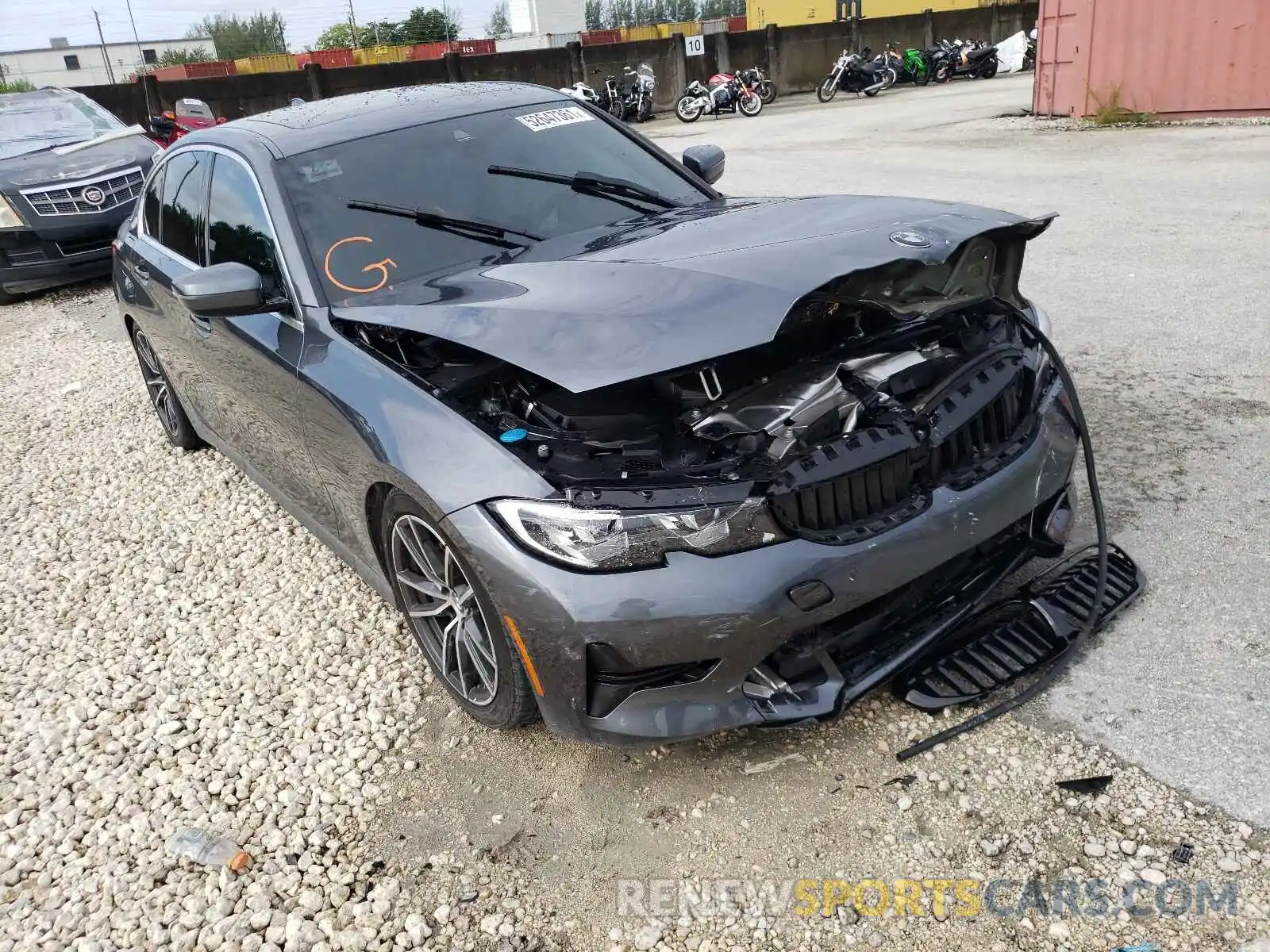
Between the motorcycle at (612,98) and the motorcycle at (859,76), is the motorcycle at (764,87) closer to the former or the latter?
the motorcycle at (859,76)

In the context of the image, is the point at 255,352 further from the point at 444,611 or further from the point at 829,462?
the point at 829,462

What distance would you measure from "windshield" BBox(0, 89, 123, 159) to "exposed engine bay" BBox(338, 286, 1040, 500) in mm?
9336

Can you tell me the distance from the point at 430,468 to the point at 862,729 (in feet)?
4.43

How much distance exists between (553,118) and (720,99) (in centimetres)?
2016

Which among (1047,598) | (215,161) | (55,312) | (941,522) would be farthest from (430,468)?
(55,312)

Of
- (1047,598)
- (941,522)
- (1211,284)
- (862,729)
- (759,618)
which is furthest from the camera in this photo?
(1211,284)

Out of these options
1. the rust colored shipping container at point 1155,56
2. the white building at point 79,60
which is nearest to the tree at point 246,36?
the white building at point 79,60

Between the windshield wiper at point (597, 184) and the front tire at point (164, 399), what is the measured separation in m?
2.56

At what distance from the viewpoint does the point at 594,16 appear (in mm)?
88875

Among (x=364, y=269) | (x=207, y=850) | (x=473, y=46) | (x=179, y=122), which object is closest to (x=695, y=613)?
(x=207, y=850)

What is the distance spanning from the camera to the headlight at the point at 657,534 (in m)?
2.17

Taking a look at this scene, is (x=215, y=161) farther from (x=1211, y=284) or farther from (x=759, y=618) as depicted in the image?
(x=1211, y=284)

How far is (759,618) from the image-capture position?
7.08 feet

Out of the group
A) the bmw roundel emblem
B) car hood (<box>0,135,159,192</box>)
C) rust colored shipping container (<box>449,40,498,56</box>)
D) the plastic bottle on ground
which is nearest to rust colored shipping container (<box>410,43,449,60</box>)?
rust colored shipping container (<box>449,40,498,56</box>)
